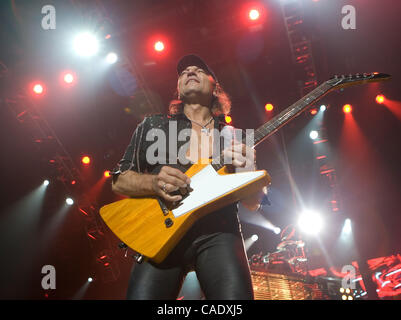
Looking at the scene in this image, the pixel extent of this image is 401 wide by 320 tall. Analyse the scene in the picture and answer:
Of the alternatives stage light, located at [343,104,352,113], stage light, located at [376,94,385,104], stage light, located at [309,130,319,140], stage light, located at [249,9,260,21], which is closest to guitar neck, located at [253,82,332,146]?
stage light, located at [249,9,260,21]

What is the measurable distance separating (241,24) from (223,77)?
5.92 ft

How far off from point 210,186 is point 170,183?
243mm

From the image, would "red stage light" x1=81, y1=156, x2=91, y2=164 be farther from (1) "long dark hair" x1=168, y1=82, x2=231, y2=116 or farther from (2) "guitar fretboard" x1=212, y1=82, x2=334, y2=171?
(2) "guitar fretboard" x1=212, y1=82, x2=334, y2=171

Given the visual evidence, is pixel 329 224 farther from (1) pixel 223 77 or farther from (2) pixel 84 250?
(2) pixel 84 250

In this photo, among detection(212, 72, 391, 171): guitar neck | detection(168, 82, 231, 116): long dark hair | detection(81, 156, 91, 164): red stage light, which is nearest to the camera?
detection(212, 72, 391, 171): guitar neck

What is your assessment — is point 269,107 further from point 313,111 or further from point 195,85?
point 195,85

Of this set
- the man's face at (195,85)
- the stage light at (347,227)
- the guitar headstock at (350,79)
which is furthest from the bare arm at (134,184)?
the stage light at (347,227)

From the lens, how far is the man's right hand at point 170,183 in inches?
68.2

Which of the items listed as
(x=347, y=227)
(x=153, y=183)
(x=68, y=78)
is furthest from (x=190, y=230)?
(x=347, y=227)

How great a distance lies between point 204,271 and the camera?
163cm

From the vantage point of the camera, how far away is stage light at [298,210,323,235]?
364 inches

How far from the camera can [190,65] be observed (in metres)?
2.73

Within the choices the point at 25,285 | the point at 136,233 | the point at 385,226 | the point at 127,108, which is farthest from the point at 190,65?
the point at 385,226

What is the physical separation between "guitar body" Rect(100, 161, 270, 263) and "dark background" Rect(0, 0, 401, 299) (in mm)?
5910
